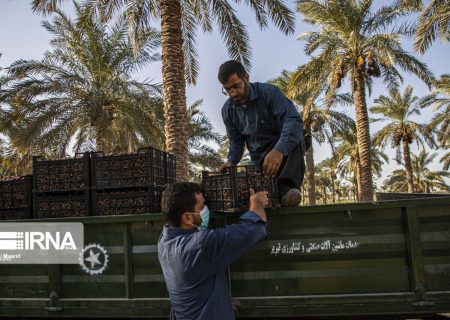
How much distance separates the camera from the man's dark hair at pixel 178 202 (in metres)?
2.51

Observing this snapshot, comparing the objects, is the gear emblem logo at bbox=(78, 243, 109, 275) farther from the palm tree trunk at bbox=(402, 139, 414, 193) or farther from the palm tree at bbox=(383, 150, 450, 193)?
the palm tree at bbox=(383, 150, 450, 193)

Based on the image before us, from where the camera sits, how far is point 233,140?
423cm

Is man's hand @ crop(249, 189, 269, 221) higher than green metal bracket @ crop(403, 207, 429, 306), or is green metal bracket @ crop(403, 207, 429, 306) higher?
man's hand @ crop(249, 189, 269, 221)

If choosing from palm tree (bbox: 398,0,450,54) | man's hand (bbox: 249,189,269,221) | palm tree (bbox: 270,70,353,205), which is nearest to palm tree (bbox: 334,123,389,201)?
palm tree (bbox: 270,70,353,205)

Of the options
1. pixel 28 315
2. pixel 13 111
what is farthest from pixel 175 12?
pixel 28 315

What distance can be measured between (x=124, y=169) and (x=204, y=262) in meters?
2.27

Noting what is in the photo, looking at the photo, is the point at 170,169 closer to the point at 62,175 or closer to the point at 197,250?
the point at 62,175

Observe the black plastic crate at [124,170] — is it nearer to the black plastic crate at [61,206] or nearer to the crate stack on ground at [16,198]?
the black plastic crate at [61,206]

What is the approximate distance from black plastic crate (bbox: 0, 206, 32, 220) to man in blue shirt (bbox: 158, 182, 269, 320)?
8.75 ft

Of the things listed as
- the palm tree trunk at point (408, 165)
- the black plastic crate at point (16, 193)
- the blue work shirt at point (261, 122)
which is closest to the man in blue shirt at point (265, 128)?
the blue work shirt at point (261, 122)

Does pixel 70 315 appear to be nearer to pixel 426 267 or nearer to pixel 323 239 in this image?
pixel 323 239

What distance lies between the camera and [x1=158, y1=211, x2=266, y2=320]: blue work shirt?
2.37m

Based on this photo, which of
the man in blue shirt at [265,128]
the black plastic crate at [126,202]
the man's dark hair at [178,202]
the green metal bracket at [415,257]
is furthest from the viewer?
the black plastic crate at [126,202]

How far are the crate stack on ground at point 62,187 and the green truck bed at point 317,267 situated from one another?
2.69 feet
